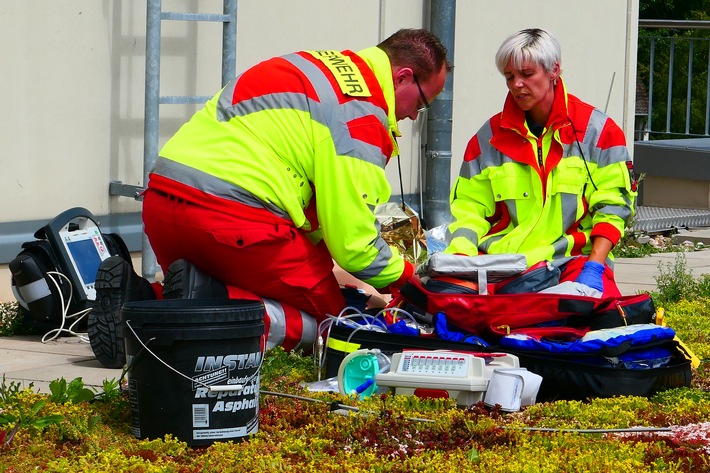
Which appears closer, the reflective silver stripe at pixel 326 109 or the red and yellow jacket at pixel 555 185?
the reflective silver stripe at pixel 326 109

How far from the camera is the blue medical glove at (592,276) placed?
5.49m

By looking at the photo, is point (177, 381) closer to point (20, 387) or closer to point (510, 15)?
point (20, 387)

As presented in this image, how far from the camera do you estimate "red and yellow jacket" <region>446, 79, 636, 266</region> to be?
5.91 meters

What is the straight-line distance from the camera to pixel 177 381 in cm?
411

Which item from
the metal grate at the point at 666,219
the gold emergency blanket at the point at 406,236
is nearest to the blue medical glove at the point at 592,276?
the gold emergency blanket at the point at 406,236

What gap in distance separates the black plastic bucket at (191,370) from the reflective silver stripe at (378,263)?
1313 millimetres

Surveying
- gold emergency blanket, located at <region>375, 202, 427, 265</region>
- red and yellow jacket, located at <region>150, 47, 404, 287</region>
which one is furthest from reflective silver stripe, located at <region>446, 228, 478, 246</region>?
gold emergency blanket, located at <region>375, 202, 427, 265</region>

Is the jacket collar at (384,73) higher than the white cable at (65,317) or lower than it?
higher

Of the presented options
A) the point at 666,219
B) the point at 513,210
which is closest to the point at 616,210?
the point at 513,210

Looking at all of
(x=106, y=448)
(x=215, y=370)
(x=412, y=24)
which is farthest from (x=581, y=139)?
(x=412, y=24)

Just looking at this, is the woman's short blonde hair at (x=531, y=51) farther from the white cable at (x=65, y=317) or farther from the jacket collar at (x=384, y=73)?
the white cable at (x=65, y=317)

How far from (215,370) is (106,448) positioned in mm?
424

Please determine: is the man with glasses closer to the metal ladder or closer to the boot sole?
the boot sole

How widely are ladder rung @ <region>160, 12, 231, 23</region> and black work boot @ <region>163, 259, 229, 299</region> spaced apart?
2.64m
